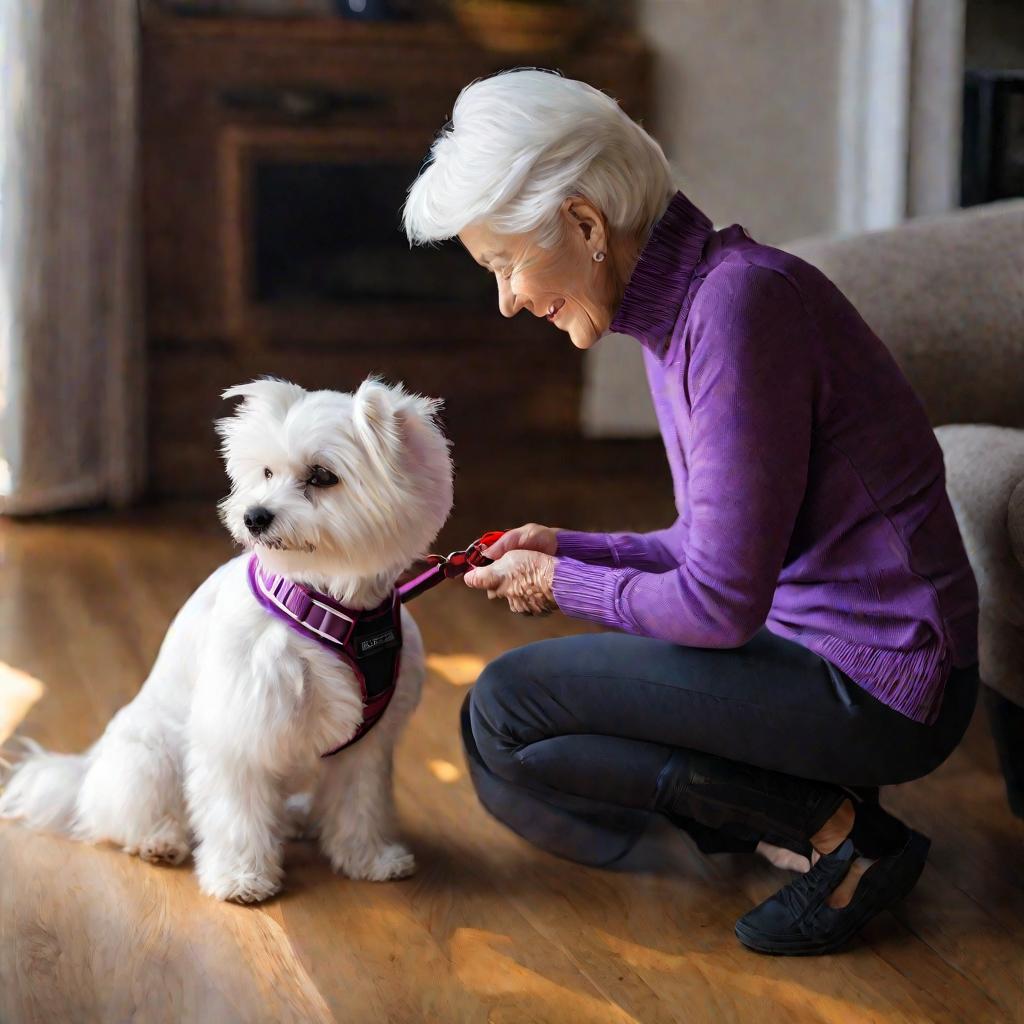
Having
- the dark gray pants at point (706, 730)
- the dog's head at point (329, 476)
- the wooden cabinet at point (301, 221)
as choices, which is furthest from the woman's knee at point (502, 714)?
the wooden cabinet at point (301, 221)

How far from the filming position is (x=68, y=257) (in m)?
3.69

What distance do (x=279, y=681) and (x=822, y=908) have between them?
72 cm

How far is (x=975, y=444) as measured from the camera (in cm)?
192

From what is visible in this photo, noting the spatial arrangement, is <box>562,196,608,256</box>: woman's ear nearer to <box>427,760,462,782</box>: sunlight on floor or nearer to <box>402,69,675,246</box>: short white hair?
<box>402,69,675,246</box>: short white hair

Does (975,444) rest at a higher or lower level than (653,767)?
higher

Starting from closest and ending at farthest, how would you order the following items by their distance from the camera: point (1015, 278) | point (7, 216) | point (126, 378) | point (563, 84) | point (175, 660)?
1. point (563, 84)
2. point (175, 660)
3. point (1015, 278)
4. point (7, 216)
5. point (126, 378)

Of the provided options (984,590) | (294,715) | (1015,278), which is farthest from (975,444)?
(294,715)

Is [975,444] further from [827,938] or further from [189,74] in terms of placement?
[189,74]

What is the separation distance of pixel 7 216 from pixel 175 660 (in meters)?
2.26

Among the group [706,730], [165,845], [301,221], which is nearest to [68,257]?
[301,221]

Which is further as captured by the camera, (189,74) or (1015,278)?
(189,74)

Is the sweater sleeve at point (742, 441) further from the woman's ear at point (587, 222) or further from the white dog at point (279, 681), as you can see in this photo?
the white dog at point (279, 681)

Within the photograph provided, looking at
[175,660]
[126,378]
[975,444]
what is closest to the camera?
[175,660]

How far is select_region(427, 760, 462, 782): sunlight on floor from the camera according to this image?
2.10 metres
